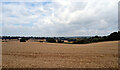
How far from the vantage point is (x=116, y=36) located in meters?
64.6

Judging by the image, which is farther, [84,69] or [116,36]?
[116,36]

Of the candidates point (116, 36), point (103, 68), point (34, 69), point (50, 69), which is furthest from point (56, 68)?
point (116, 36)

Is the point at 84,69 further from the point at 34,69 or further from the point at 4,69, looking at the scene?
the point at 4,69

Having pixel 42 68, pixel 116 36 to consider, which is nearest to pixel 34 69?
pixel 42 68

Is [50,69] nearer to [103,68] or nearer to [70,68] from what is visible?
[70,68]

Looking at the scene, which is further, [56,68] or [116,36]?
[116,36]

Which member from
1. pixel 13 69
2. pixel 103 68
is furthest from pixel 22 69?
pixel 103 68

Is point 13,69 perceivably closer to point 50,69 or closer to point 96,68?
point 50,69

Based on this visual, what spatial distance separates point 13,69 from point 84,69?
21.8 feet

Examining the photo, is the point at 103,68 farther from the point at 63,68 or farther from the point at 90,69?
the point at 63,68

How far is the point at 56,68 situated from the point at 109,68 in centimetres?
516

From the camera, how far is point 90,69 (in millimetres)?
10156

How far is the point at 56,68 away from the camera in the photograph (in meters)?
10.3

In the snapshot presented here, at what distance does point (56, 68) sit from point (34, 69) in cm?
205
